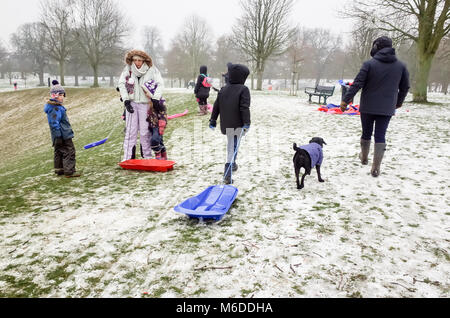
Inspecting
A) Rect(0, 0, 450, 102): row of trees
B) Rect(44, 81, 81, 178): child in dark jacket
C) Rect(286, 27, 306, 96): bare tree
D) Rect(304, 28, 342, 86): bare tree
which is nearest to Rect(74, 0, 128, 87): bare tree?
Rect(0, 0, 450, 102): row of trees

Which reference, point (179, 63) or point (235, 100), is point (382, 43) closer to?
point (235, 100)

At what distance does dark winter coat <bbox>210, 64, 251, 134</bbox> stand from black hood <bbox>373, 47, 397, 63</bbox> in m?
2.17

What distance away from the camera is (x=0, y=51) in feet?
211

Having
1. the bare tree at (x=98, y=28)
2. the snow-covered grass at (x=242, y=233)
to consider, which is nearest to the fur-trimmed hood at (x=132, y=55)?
the snow-covered grass at (x=242, y=233)

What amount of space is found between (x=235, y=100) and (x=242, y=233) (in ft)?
7.78

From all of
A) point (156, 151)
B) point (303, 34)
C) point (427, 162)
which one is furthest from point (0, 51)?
point (427, 162)

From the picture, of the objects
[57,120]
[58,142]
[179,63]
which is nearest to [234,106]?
[57,120]

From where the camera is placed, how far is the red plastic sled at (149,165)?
546cm

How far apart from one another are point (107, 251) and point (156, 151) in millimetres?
3237

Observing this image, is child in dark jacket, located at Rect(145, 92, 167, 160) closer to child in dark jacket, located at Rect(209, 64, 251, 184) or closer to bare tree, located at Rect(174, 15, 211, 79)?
child in dark jacket, located at Rect(209, 64, 251, 184)

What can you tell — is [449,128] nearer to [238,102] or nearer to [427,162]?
[427,162]

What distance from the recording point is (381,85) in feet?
14.6

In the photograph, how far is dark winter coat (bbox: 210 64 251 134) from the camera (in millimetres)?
4574
